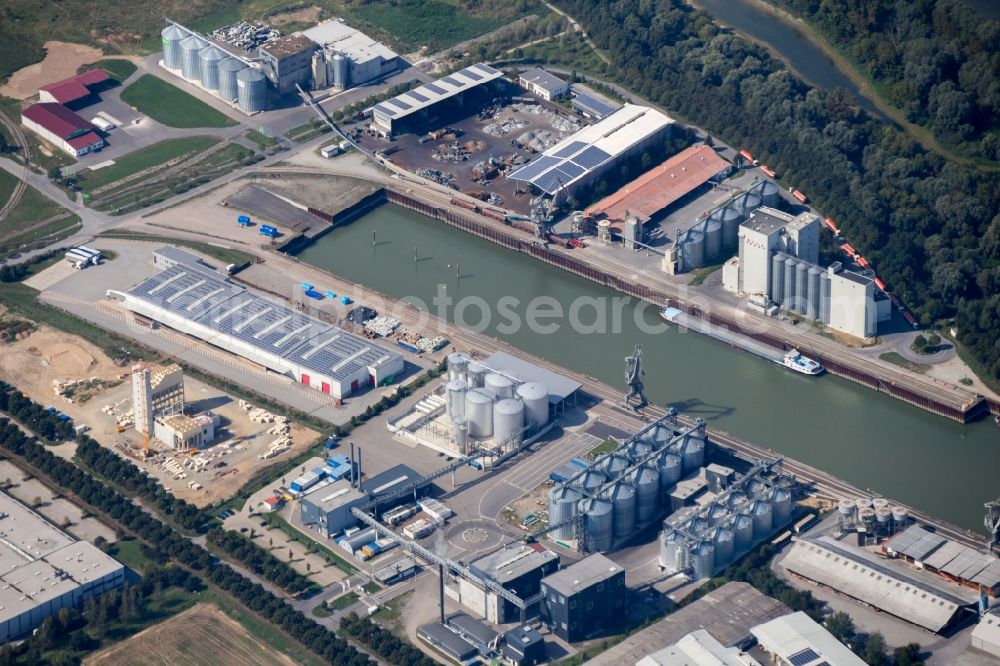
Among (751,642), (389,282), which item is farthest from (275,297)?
(751,642)

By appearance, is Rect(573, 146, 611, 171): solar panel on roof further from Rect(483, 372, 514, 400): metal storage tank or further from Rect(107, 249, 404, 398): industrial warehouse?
Rect(483, 372, 514, 400): metal storage tank

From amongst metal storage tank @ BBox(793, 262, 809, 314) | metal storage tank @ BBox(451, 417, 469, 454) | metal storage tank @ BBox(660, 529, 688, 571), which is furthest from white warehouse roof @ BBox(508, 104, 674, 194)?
metal storage tank @ BBox(660, 529, 688, 571)

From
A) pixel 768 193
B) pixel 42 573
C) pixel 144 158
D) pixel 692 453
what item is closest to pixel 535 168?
pixel 768 193

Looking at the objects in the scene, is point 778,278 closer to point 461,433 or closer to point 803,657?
point 461,433

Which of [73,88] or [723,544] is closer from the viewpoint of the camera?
[723,544]

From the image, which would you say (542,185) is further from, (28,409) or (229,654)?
(229,654)

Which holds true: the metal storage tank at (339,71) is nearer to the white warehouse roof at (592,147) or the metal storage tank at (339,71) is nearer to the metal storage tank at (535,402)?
the white warehouse roof at (592,147)

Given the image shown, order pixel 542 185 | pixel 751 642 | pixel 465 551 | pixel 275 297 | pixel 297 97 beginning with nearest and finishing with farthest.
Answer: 1. pixel 751 642
2. pixel 465 551
3. pixel 275 297
4. pixel 542 185
5. pixel 297 97
